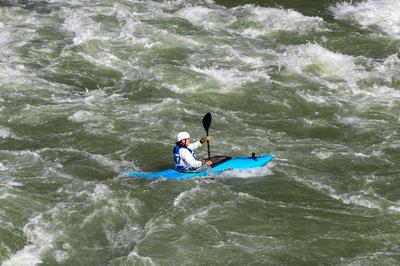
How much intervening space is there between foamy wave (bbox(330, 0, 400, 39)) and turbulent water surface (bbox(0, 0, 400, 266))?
3.2 inches

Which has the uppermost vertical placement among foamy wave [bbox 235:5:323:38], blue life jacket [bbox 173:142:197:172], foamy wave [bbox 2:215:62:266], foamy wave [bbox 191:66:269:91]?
foamy wave [bbox 235:5:323:38]

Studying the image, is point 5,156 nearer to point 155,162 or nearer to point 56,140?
point 56,140

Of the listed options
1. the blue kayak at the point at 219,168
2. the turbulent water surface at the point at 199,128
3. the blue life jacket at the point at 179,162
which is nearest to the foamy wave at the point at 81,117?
the turbulent water surface at the point at 199,128

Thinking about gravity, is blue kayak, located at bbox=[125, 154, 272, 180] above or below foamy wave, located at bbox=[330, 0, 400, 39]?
below

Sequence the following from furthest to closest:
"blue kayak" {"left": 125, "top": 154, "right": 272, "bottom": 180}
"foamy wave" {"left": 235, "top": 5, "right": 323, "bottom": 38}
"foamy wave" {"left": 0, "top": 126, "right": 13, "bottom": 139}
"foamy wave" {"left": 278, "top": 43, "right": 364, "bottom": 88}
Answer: "foamy wave" {"left": 235, "top": 5, "right": 323, "bottom": 38}, "foamy wave" {"left": 278, "top": 43, "right": 364, "bottom": 88}, "foamy wave" {"left": 0, "top": 126, "right": 13, "bottom": 139}, "blue kayak" {"left": 125, "top": 154, "right": 272, "bottom": 180}

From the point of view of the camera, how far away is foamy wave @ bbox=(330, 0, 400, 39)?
17875mm

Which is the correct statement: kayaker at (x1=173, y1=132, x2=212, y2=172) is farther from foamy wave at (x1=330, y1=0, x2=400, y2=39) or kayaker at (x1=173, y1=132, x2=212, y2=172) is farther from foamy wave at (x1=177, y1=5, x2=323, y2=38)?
foamy wave at (x1=330, y1=0, x2=400, y2=39)

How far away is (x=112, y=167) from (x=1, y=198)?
2.17 m

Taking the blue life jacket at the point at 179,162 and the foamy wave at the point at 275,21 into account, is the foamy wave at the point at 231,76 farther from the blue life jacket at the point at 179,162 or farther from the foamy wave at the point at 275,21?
the blue life jacket at the point at 179,162

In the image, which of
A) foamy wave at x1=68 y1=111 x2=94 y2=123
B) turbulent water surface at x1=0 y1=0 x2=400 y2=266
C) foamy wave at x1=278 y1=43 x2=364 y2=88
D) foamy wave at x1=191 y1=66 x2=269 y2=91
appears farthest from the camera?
foamy wave at x1=278 y1=43 x2=364 y2=88

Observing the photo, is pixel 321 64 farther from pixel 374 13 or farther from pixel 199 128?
pixel 374 13

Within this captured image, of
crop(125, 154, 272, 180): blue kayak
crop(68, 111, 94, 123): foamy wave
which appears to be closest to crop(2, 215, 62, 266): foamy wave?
crop(125, 154, 272, 180): blue kayak

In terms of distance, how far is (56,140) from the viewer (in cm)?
1202

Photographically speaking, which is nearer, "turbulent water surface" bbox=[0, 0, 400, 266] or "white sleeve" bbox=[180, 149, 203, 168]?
"turbulent water surface" bbox=[0, 0, 400, 266]
